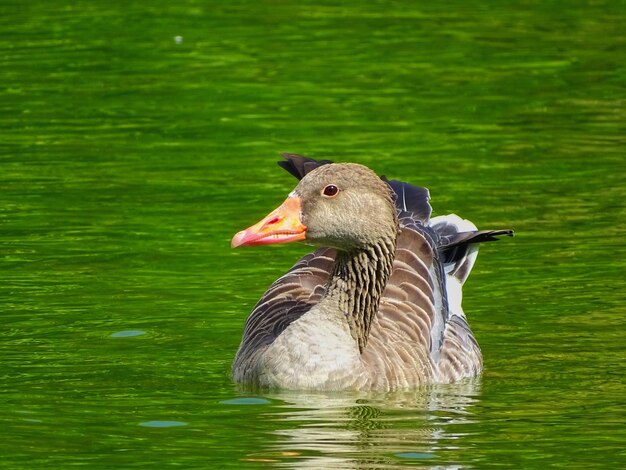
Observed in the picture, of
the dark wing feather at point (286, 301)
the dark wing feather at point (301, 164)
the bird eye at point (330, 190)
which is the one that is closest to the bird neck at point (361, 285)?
the dark wing feather at point (286, 301)

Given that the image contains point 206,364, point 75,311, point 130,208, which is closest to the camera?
point 206,364

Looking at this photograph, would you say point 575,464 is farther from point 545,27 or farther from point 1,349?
point 545,27

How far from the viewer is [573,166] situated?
63.9ft

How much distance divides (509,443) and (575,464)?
0.56 metres

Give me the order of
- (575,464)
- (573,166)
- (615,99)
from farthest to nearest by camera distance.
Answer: (615,99) → (573,166) → (575,464)

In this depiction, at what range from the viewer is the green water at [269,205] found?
37.8ft

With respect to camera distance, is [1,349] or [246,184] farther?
[246,184]

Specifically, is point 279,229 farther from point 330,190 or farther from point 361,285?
point 361,285

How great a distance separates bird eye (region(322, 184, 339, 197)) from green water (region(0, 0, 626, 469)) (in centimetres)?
142

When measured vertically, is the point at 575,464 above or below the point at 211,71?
below

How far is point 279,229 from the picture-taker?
12.3 metres

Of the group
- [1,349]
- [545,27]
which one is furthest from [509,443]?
[545,27]

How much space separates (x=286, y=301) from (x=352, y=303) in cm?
63

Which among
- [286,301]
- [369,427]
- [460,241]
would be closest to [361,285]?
[286,301]
